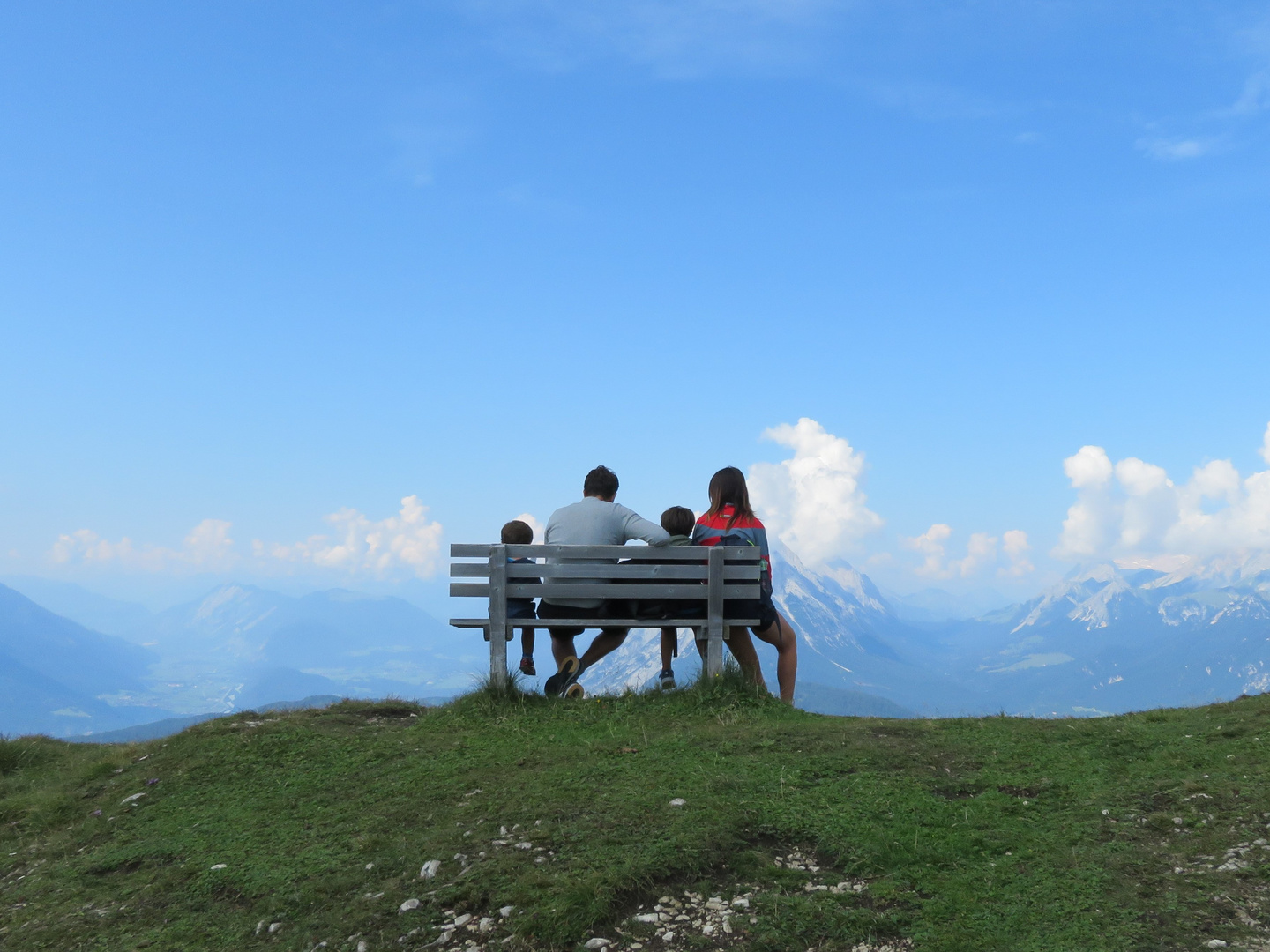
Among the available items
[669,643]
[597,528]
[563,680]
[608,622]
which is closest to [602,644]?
[608,622]

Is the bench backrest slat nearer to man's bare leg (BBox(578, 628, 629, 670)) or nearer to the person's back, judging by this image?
the person's back

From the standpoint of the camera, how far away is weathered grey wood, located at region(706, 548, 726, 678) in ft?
39.6

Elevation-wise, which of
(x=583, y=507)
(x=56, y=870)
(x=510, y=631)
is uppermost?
(x=583, y=507)

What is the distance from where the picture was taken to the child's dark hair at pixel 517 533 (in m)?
12.6

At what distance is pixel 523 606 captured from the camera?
1224 centimetres

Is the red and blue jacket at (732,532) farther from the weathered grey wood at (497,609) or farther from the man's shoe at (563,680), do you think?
the weathered grey wood at (497,609)

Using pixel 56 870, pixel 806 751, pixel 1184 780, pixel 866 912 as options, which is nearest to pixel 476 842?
pixel 866 912

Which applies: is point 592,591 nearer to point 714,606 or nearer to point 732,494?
point 714,606

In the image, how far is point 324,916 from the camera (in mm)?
6027

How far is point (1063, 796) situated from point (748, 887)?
323 centimetres

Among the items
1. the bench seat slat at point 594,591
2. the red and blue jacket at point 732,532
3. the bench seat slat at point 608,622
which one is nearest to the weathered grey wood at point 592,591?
the bench seat slat at point 594,591

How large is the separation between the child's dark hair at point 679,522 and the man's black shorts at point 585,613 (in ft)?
4.22

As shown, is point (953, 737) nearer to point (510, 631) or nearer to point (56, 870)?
point (510, 631)

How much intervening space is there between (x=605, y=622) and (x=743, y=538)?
2182 millimetres
